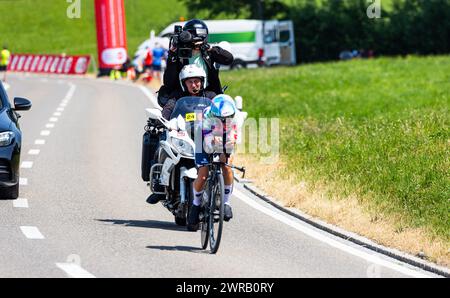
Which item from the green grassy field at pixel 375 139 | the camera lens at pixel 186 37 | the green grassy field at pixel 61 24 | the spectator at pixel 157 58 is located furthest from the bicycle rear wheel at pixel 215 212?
the green grassy field at pixel 61 24

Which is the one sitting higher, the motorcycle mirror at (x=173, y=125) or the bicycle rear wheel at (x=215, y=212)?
the motorcycle mirror at (x=173, y=125)

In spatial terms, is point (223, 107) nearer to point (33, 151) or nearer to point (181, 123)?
point (181, 123)

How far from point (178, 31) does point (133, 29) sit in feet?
290

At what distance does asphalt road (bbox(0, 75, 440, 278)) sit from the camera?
9930 mm

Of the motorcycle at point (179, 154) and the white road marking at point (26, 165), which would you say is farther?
the white road marking at point (26, 165)

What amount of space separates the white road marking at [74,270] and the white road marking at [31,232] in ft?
5.69

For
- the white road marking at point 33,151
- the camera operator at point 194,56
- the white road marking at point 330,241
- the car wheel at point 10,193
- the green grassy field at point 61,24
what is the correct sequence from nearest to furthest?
1. the white road marking at point 330,241
2. the camera operator at point 194,56
3. the car wheel at point 10,193
4. the white road marking at point 33,151
5. the green grassy field at point 61,24

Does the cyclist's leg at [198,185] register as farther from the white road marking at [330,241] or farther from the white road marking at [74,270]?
the white road marking at [74,270]

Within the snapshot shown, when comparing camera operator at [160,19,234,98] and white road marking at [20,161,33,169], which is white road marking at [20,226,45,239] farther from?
white road marking at [20,161,33,169]

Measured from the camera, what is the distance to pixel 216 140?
1094 cm

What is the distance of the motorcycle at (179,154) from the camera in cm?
1161

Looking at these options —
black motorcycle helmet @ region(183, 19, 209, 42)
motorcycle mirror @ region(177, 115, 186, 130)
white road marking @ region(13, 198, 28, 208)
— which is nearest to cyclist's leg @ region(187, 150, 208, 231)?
motorcycle mirror @ region(177, 115, 186, 130)
